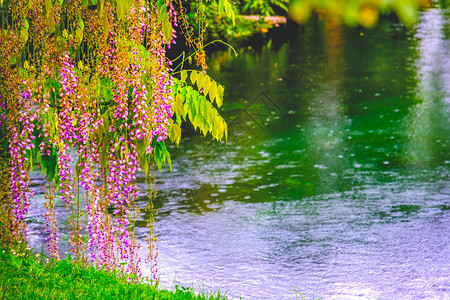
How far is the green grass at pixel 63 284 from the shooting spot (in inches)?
218

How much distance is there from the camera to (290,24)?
26.5 meters

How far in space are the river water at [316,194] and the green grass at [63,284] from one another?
0.87 metres

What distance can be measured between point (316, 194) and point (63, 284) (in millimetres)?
4049

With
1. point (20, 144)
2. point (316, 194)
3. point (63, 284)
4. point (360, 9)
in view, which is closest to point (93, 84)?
point (20, 144)

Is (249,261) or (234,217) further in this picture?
(234,217)

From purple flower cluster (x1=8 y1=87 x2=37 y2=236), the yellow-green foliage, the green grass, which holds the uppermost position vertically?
the yellow-green foliage

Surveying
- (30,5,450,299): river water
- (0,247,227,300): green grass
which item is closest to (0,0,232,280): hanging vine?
(0,247,227,300): green grass

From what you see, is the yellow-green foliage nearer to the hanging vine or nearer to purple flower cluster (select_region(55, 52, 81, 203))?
the hanging vine

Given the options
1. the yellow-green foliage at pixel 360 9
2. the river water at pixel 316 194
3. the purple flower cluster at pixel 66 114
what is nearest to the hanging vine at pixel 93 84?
the purple flower cluster at pixel 66 114

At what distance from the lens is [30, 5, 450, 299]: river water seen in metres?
6.81

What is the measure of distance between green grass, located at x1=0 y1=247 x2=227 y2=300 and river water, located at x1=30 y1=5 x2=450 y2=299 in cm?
87

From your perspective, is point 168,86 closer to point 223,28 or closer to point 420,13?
point 223,28

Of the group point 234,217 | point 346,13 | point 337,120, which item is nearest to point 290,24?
→ point 337,120

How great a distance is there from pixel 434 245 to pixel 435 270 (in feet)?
2.04
